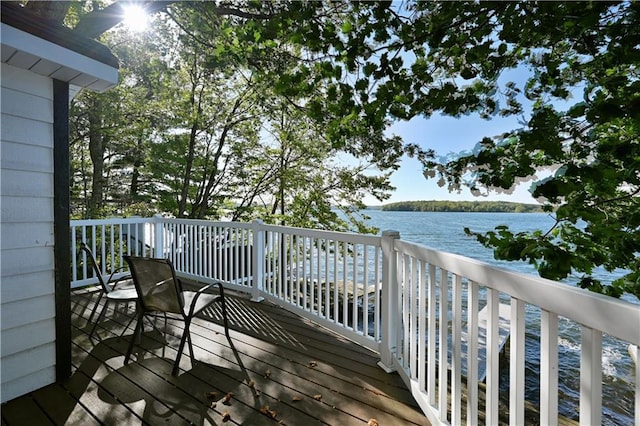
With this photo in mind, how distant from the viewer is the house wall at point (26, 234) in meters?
2.06

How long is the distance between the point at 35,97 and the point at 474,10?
10.6ft

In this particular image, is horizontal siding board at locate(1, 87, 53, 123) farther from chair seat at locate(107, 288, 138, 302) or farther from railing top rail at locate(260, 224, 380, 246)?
railing top rail at locate(260, 224, 380, 246)

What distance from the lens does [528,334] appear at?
7.24m

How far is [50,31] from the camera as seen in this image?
199 centimetres

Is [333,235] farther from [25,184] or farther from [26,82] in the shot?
[26,82]

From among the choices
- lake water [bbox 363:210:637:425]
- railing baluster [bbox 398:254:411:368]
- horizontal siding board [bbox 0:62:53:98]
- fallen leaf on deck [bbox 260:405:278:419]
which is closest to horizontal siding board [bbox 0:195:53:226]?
horizontal siding board [bbox 0:62:53:98]

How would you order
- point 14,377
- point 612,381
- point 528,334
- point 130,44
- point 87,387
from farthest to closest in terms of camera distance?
point 130,44
point 528,334
point 612,381
point 87,387
point 14,377

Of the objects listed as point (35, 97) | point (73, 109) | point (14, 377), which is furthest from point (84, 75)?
point (73, 109)

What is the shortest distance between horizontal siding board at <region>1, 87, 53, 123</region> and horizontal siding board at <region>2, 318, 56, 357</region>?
4.81ft

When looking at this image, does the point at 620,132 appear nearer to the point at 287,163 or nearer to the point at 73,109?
the point at 287,163

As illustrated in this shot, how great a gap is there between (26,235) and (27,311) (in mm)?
535

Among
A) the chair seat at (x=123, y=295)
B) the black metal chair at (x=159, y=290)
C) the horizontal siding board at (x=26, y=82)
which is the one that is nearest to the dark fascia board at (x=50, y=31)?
the horizontal siding board at (x=26, y=82)

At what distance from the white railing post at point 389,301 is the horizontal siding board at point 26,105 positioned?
268 centimetres

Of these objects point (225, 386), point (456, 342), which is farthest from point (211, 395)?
point (456, 342)
